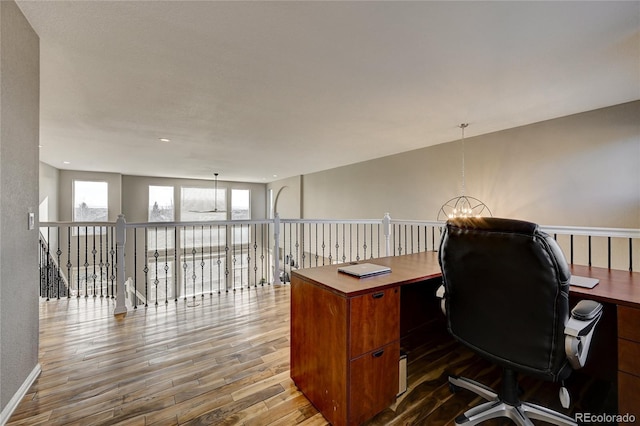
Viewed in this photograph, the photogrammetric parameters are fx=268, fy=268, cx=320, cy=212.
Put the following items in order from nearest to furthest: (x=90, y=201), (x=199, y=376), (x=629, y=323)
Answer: (x=629, y=323) < (x=199, y=376) < (x=90, y=201)

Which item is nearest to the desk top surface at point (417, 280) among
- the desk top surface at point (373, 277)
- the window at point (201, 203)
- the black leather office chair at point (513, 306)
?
the desk top surface at point (373, 277)

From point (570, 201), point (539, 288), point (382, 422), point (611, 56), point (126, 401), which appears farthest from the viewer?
point (570, 201)

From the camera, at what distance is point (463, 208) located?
14.1 feet

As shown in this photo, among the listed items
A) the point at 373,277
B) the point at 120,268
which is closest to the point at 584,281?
the point at 373,277

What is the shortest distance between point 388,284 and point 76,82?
3.08 metres

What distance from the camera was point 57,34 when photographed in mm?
1746

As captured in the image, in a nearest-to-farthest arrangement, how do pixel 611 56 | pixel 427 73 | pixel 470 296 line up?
pixel 470 296
pixel 611 56
pixel 427 73

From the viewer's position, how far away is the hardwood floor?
1528 mm

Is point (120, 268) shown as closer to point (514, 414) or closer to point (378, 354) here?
point (378, 354)

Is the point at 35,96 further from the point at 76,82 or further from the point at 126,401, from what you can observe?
the point at 126,401

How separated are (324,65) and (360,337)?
198cm

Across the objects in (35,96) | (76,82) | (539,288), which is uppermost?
(76,82)

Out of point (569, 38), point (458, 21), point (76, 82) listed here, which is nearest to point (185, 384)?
point (76, 82)
